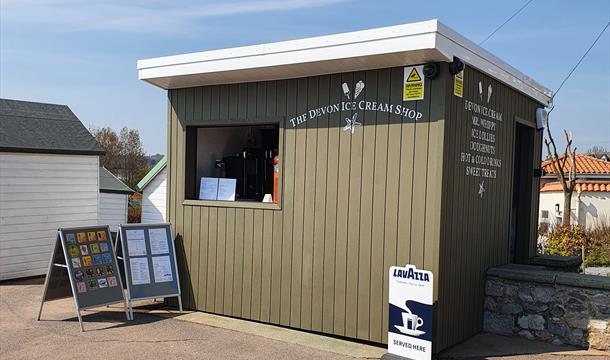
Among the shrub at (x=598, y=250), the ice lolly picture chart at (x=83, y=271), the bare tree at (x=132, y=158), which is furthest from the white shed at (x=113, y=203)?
the bare tree at (x=132, y=158)

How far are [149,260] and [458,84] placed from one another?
13.1ft

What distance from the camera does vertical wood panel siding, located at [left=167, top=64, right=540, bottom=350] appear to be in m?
5.21

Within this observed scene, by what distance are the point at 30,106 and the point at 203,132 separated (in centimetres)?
480

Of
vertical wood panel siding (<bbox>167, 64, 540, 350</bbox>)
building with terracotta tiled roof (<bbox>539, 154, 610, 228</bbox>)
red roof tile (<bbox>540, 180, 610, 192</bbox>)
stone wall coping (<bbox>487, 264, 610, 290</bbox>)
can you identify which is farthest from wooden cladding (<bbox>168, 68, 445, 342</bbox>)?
red roof tile (<bbox>540, 180, 610, 192</bbox>)

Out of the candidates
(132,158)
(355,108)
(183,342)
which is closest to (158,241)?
(183,342)

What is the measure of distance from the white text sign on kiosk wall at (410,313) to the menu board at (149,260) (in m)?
2.88

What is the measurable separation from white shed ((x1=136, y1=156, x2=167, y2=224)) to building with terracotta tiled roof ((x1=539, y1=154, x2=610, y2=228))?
43.5 feet

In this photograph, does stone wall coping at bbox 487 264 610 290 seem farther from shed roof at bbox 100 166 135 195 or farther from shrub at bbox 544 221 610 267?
shed roof at bbox 100 166 135 195

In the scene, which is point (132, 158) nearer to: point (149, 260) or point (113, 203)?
point (113, 203)

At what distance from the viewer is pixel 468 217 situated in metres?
5.70

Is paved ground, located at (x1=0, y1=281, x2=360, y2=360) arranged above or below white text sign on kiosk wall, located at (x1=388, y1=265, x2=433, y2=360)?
below

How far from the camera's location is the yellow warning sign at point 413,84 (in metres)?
5.18

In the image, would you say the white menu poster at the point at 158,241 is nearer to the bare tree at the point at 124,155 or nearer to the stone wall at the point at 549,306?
the stone wall at the point at 549,306

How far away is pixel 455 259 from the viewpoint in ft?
17.9
